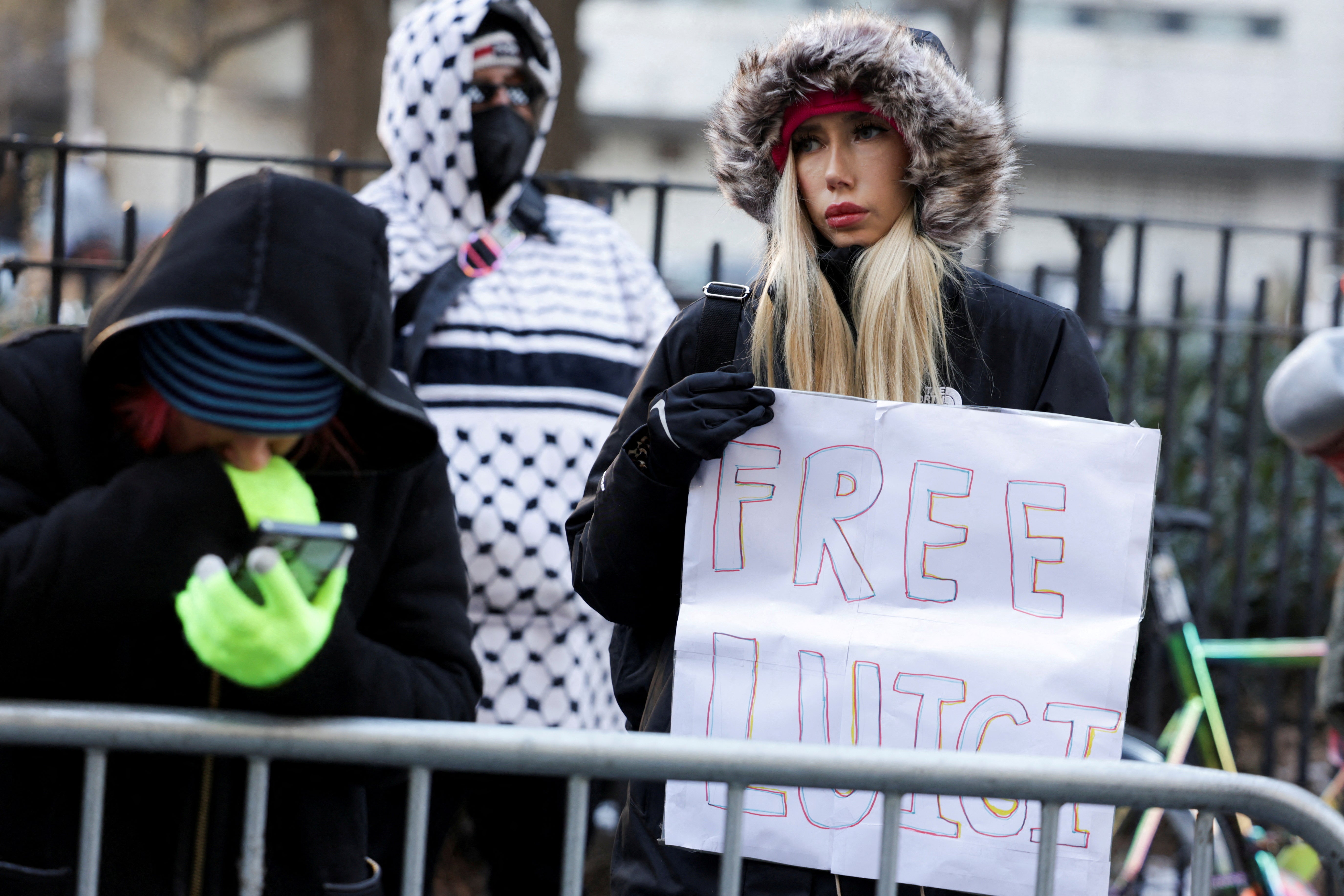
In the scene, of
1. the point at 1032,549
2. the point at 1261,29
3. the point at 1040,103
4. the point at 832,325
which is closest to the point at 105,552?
the point at 832,325

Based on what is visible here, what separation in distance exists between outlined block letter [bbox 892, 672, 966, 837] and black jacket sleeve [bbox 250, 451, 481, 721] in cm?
60

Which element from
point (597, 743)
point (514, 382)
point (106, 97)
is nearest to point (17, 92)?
point (106, 97)

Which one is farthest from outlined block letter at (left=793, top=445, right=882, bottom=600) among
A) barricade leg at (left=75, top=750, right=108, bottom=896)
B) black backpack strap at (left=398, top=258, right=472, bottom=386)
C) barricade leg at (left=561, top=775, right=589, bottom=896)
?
black backpack strap at (left=398, top=258, right=472, bottom=386)

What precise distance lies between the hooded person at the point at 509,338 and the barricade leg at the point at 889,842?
150cm

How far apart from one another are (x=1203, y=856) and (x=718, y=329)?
3.22 ft

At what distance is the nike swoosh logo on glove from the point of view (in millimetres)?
1786

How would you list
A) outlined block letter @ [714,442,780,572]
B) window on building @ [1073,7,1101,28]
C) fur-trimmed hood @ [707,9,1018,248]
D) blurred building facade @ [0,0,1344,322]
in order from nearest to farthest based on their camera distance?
outlined block letter @ [714,442,780,572] < fur-trimmed hood @ [707,9,1018,248] < blurred building facade @ [0,0,1344,322] < window on building @ [1073,7,1101,28]

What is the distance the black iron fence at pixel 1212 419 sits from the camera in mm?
4410

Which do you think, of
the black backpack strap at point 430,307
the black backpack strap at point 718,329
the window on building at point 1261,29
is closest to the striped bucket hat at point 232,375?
the black backpack strap at point 718,329

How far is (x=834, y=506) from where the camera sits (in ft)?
6.05

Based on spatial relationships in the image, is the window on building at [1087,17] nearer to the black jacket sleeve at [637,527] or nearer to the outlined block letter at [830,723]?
the black jacket sleeve at [637,527]

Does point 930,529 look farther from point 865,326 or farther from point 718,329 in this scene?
point 718,329

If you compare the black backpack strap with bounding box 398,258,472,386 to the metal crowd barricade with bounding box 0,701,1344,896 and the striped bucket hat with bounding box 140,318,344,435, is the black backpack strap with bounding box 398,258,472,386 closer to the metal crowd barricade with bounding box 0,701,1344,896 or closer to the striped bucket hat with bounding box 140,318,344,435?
the striped bucket hat with bounding box 140,318,344,435

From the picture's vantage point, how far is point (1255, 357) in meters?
5.00
